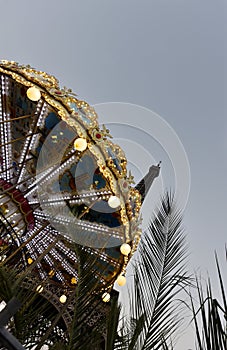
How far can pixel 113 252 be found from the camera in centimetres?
937

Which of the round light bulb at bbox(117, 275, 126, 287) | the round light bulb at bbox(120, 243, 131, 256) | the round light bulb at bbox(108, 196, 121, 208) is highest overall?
the round light bulb at bbox(108, 196, 121, 208)

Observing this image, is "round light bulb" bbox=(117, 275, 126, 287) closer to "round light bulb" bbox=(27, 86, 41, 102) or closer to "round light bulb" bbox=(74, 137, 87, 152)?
"round light bulb" bbox=(74, 137, 87, 152)

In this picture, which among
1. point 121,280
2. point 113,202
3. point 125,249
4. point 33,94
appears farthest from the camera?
point 121,280

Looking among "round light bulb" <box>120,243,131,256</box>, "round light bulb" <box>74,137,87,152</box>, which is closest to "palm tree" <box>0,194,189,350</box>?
"round light bulb" <box>74,137,87,152</box>

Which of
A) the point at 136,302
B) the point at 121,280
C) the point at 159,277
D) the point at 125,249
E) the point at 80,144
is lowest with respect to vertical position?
the point at 136,302

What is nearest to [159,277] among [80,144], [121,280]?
[80,144]

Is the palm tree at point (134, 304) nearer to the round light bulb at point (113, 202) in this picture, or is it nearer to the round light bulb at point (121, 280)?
the round light bulb at point (113, 202)

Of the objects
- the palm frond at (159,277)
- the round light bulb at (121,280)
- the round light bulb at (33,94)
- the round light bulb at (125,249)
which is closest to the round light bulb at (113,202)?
the round light bulb at (125,249)

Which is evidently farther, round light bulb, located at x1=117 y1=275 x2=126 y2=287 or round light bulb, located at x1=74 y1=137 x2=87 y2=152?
round light bulb, located at x1=117 y1=275 x2=126 y2=287

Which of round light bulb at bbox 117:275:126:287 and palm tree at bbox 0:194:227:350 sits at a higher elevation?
round light bulb at bbox 117:275:126:287

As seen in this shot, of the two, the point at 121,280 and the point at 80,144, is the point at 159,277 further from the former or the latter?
the point at 121,280

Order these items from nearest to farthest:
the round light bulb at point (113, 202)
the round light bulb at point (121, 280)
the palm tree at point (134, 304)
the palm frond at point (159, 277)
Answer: the palm tree at point (134, 304)
the palm frond at point (159, 277)
the round light bulb at point (113, 202)
the round light bulb at point (121, 280)

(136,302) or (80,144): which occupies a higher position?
(80,144)

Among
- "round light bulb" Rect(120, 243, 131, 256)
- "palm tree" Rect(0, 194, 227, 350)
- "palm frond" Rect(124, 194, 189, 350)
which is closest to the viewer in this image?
"palm tree" Rect(0, 194, 227, 350)
